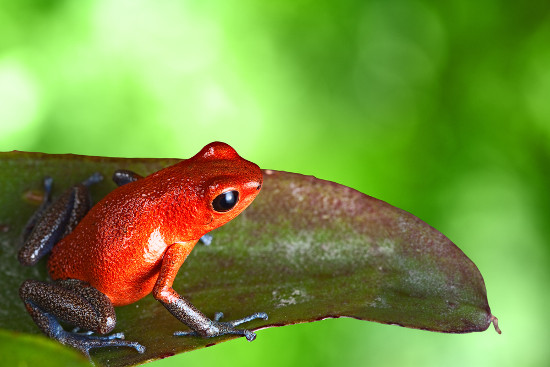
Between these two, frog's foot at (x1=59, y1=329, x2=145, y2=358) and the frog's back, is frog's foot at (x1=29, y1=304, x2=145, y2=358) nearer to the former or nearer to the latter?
frog's foot at (x1=59, y1=329, x2=145, y2=358)

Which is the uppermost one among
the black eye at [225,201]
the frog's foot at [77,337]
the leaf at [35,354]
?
the black eye at [225,201]

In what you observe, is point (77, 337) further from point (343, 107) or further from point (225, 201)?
point (343, 107)

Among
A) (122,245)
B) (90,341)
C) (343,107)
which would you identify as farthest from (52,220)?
(343,107)

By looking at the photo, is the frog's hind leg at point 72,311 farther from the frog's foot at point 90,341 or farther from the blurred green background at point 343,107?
the blurred green background at point 343,107

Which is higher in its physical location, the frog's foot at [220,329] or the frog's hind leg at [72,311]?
the frog's hind leg at [72,311]

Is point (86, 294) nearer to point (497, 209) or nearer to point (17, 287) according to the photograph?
point (17, 287)

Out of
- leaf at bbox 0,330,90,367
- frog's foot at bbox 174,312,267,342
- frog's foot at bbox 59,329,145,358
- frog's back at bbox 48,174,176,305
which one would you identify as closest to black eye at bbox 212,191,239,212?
frog's back at bbox 48,174,176,305

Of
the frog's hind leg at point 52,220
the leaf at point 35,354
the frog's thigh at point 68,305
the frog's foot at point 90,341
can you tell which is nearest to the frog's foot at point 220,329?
the frog's foot at point 90,341
